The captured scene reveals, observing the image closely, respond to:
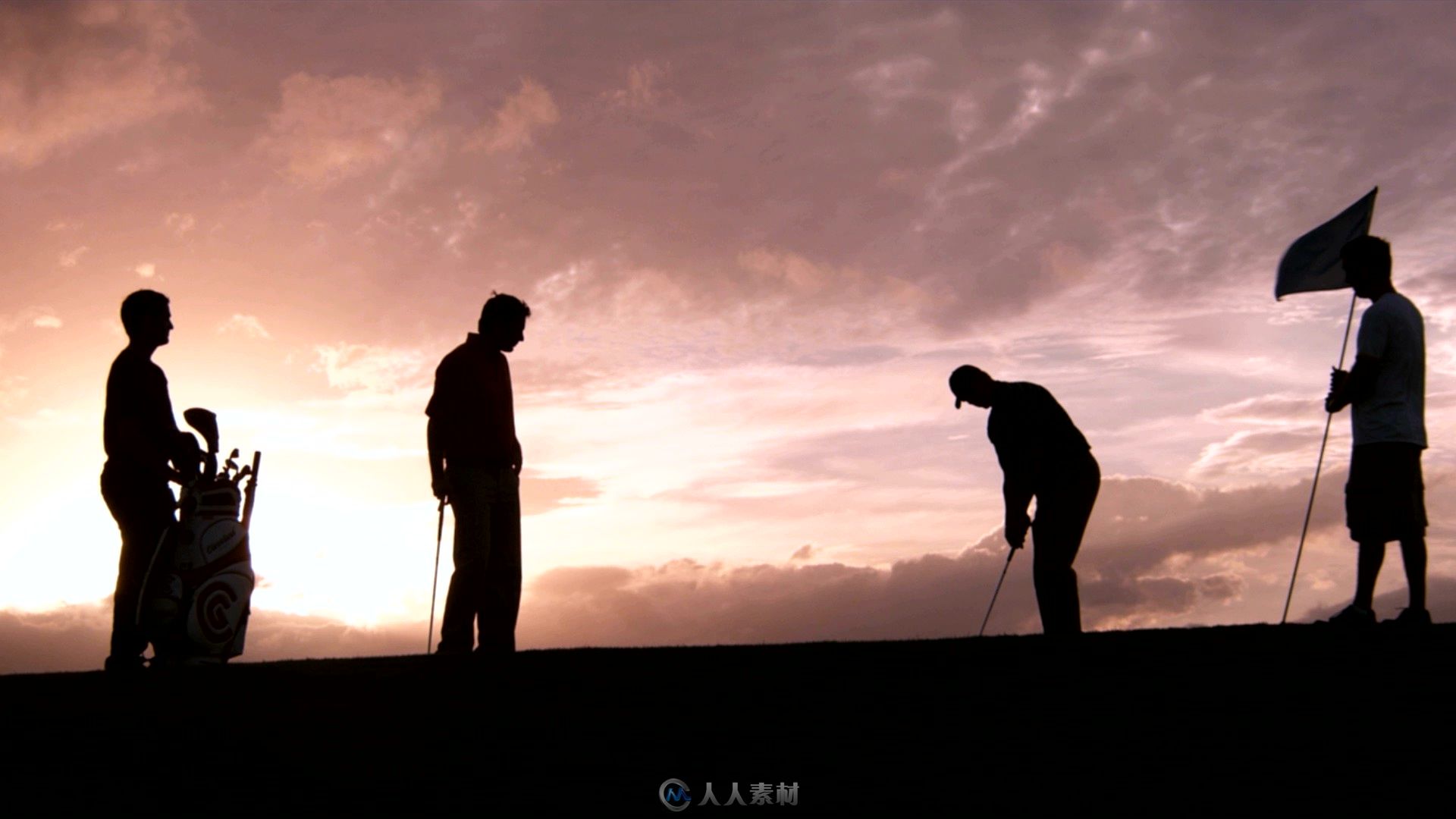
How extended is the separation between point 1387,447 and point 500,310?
5.34m

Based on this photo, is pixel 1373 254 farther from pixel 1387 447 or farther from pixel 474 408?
pixel 474 408

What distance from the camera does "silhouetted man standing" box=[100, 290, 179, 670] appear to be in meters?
7.24

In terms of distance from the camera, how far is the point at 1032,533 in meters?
8.59

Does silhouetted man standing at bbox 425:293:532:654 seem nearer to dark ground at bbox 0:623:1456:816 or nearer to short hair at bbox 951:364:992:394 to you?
dark ground at bbox 0:623:1456:816

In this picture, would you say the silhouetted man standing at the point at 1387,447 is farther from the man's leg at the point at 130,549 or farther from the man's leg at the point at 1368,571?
the man's leg at the point at 130,549

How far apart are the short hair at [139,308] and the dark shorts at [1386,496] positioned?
6.84 meters

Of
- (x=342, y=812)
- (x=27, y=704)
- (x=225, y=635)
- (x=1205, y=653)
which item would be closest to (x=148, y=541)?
(x=225, y=635)

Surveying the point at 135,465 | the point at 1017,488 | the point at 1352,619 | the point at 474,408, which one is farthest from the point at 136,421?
the point at 1352,619

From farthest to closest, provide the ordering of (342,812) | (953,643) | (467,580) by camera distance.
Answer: (467,580) < (953,643) < (342,812)

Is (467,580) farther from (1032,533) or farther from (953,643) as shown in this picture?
(1032,533)

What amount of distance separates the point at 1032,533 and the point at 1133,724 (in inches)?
161

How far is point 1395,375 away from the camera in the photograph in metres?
7.09

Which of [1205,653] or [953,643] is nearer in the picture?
[1205,653]

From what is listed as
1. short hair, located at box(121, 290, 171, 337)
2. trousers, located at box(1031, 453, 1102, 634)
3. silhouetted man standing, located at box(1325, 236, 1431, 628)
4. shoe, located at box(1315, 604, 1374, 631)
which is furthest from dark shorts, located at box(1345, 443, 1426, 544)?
short hair, located at box(121, 290, 171, 337)
